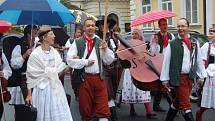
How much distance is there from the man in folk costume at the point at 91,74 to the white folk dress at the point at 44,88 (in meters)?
0.56

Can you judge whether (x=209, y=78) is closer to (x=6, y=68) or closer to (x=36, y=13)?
(x=36, y=13)

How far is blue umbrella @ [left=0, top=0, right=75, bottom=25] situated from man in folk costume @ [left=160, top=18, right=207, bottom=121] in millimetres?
1668

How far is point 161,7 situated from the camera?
90.7ft

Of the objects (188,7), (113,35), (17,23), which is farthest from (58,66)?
(188,7)

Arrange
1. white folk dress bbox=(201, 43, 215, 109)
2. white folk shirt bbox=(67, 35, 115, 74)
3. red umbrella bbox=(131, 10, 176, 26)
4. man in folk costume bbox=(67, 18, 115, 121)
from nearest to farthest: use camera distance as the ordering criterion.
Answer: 1. white folk shirt bbox=(67, 35, 115, 74)
2. man in folk costume bbox=(67, 18, 115, 121)
3. white folk dress bbox=(201, 43, 215, 109)
4. red umbrella bbox=(131, 10, 176, 26)

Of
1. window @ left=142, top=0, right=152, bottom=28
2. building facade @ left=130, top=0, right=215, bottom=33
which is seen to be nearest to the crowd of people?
building facade @ left=130, top=0, right=215, bottom=33

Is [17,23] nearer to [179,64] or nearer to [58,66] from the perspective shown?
[58,66]

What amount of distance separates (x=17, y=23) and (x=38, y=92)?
1712 millimetres

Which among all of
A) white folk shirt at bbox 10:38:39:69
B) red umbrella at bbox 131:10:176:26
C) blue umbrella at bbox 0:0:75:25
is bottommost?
white folk shirt at bbox 10:38:39:69

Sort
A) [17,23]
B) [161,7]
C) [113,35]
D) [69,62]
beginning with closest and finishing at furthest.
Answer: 1. [69,62]
2. [17,23]
3. [113,35]
4. [161,7]

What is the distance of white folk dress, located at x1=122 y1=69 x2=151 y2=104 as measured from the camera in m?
9.98

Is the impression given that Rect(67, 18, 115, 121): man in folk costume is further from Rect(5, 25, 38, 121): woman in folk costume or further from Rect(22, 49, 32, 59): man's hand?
Rect(5, 25, 38, 121): woman in folk costume

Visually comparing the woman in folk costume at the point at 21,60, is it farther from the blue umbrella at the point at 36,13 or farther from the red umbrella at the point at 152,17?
the red umbrella at the point at 152,17

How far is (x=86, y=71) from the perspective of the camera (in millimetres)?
7566
